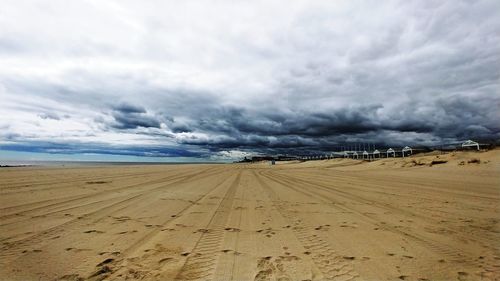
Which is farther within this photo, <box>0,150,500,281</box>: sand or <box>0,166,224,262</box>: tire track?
<box>0,166,224,262</box>: tire track

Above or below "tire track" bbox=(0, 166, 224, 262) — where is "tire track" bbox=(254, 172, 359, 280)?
below

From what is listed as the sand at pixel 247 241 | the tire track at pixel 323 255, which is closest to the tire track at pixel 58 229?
the sand at pixel 247 241

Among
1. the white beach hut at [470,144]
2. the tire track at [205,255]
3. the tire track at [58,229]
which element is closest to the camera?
the tire track at [205,255]

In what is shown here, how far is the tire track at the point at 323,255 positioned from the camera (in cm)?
424

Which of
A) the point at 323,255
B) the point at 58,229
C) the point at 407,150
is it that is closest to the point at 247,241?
the point at 323,255

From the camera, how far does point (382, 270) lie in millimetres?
4359

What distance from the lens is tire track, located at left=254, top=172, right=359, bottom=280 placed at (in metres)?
4.24

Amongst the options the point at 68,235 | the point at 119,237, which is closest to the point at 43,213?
the point at 68,235

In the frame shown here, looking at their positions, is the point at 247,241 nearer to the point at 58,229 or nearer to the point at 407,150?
the point at 58,229

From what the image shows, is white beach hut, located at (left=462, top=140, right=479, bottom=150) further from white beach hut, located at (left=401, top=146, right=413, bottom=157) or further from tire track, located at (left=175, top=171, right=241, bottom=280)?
tire track, located at (left=175, top=171, right=241, bottom=280)

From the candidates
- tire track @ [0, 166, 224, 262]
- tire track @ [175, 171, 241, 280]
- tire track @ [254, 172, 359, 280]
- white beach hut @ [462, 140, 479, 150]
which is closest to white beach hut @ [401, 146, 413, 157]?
white beach hut @ [462, 140, 479, 150]

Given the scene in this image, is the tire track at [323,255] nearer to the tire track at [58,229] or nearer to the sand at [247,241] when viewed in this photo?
the sand at [247,241]

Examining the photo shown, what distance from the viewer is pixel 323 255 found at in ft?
16.4

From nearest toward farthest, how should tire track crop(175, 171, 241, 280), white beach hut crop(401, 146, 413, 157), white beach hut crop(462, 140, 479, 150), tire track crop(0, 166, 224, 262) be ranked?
tire track crop(175, 171, 241, 280) < tire track crop(0, 166, 224, 262) < white beach hut crop(462, 140, 479, 150) < white beach hut crop(401, 146, 413, 157)
